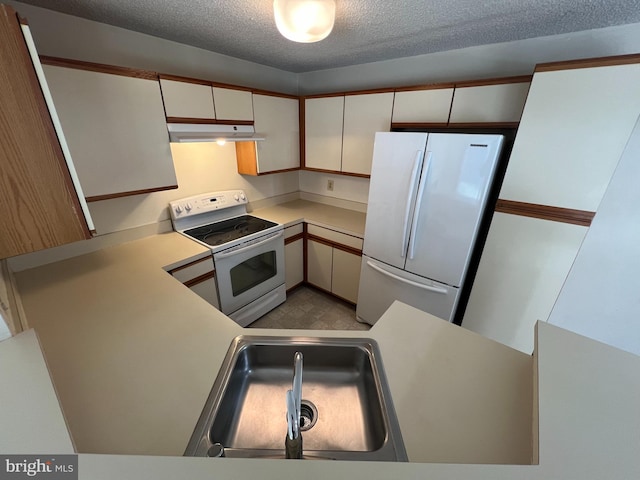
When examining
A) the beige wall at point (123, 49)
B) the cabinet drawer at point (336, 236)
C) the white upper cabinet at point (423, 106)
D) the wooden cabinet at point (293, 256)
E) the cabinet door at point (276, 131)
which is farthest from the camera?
the wooden cabinet at point (293, 256)

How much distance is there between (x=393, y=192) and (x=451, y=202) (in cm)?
40

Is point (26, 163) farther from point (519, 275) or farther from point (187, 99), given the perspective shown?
point (519, 275)

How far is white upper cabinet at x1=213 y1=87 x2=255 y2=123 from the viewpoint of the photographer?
1905 millimetres

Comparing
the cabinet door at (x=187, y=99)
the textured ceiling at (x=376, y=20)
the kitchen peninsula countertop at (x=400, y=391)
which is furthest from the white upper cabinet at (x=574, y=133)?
the cabinet door at (x=187, y=99)

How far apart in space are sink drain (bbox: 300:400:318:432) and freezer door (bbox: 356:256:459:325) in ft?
4.22

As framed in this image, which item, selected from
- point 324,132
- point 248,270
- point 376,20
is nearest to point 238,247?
point 248,270

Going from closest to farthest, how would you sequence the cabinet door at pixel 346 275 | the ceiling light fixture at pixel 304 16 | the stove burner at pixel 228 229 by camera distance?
the ceiling light fixture at pixel 304 16
the stove burner at pixel 228 229
the cabinet door at pixel 346 275

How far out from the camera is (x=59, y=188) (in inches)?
33.4

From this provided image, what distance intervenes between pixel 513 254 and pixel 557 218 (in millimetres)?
291

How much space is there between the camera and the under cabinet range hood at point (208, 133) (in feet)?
5.66

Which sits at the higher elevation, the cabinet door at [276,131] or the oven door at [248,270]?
the cabinet door at [276,131]

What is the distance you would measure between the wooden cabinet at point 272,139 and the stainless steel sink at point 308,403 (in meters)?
1.81

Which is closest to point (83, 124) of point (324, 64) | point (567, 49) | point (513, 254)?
point (324, 64)

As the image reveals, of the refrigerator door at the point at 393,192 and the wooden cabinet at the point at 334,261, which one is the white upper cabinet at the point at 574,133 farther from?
the wooden cabinet at the point at 334,261
